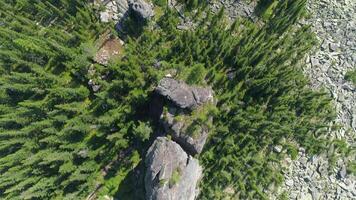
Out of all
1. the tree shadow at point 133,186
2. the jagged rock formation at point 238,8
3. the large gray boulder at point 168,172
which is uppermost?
the jagged rock formation at point 238,8

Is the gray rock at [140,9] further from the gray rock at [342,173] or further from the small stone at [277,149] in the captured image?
the gray rock at [342,173]

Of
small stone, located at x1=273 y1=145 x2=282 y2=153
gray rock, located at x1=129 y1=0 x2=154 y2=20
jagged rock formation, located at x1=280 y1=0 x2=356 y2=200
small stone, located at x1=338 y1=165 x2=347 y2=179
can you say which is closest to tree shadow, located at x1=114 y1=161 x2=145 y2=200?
small stone, located at x1=273 y1=145 x2=282 y2=153

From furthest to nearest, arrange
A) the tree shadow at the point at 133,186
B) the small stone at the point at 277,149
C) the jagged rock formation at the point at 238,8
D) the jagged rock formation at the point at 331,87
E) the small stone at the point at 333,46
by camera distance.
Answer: the small stone at the point at 333,46
the jagged rock formation at the point at 238,8
the jagged rock formation at the point at 331,87
the small stone at the point at 277,149
the tree shadow at the point at 133,186

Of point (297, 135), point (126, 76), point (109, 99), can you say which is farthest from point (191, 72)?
point (297, 135)

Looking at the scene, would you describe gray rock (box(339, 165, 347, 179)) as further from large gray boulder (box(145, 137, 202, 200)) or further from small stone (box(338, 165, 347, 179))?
large gray boulder (box(145, 137, 202, 200))

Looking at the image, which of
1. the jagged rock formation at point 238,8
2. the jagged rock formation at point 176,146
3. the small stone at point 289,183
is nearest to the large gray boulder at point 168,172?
the jagged rock formation at point 176,146

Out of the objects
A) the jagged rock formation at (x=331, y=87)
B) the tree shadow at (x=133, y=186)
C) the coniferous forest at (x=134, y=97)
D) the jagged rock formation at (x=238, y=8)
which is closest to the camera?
the coniferous forest at (x=134, y=97)

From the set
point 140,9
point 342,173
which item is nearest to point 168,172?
point 140,9

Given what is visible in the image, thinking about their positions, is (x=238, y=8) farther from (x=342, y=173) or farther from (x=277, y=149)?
(x=342, y=173)
